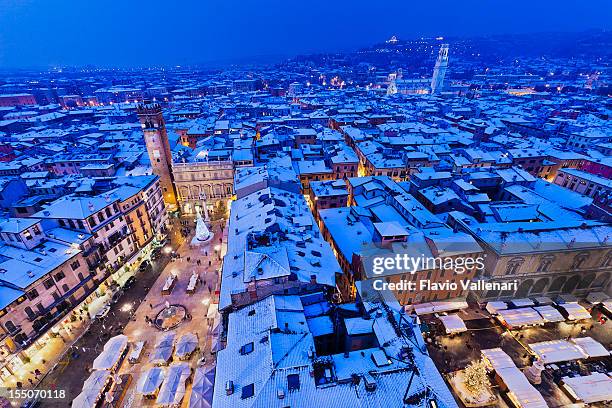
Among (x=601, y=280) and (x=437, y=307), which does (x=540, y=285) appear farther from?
(x=437, y=307)

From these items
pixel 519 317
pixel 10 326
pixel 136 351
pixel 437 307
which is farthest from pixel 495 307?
pixel 10 326

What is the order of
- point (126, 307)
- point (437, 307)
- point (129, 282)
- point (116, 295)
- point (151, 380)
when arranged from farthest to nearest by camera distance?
point (129, 282) → point (116, 295) → point (126, 307) → point (437, 307) → point (151, 380)

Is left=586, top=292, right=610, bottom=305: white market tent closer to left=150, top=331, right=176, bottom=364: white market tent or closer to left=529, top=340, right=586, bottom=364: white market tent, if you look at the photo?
left=529, top=340, right=586, bottom=364: white market tent

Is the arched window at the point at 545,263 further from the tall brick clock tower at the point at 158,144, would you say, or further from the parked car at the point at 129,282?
the tall brick clock tower at the point at 158,144

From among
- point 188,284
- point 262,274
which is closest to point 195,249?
point 188,284

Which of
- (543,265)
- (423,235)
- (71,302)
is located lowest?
(71,302)

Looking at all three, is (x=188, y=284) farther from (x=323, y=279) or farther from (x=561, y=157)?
(x=561, y=157)
